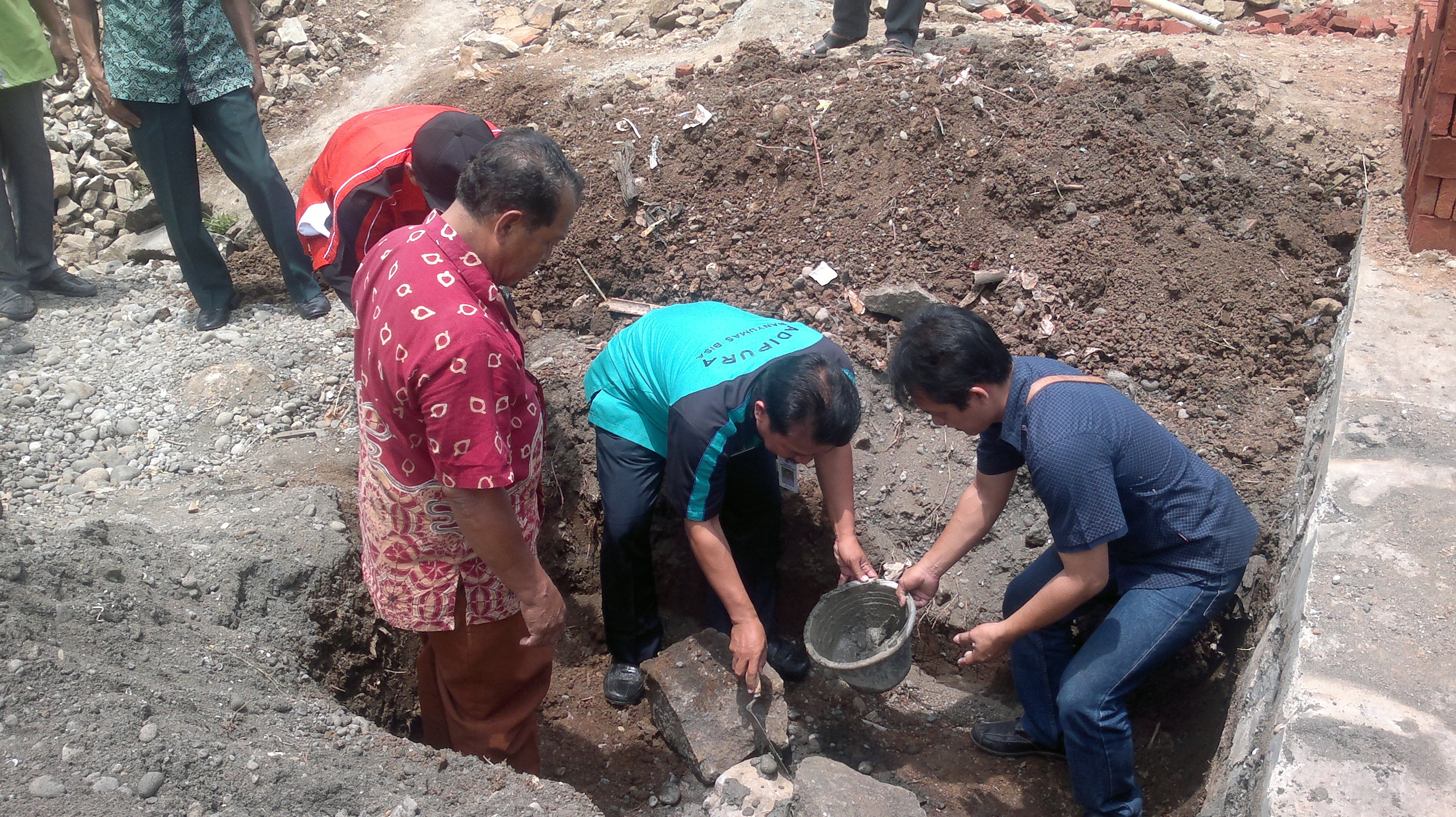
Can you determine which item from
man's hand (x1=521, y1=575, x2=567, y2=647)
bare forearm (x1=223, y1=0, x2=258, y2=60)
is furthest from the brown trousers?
bare forearm (x1=223, y1=0, x2=258, y2=60)

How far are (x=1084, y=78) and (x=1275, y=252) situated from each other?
1.31 m

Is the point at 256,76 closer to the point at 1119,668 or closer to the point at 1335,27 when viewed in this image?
the point at 1119,668

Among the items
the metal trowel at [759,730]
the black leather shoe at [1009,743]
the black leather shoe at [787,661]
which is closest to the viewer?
the metal trowel at [759,730]

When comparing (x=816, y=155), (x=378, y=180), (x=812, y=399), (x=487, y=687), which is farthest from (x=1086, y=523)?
(x=816, y=155)

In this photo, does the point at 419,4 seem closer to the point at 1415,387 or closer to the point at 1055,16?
the point at 1055,16

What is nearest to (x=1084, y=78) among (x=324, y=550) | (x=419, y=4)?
(x=324, y=550)

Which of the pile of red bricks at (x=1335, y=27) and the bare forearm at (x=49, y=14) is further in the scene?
the pile of red bricks at (x=1335, y=27)

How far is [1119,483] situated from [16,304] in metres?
5.02

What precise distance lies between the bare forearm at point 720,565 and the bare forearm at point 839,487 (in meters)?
0.38

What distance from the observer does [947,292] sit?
392 centimetres

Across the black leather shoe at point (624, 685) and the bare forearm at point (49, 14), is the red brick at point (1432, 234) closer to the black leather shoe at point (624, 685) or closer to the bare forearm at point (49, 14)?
the black leather shoe at point (624, 685)

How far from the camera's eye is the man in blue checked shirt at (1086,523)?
87.8 inches

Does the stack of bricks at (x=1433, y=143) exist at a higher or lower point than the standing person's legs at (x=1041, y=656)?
higher

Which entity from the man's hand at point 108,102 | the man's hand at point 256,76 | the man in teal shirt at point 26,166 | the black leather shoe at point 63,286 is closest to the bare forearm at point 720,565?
the man's hand at point 256,76
